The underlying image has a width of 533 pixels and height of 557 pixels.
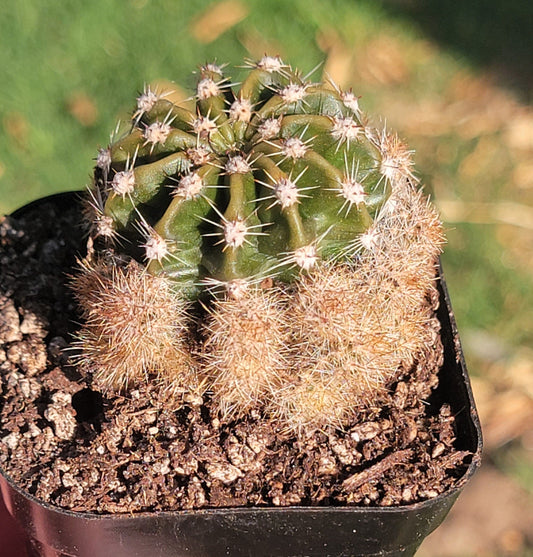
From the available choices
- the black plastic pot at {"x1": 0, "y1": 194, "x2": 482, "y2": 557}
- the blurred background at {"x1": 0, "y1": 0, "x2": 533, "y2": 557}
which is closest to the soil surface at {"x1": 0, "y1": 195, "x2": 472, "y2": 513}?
the black plastic pot at {"x1": 0, "y1": 194, "x2": 482, "y2": 557}

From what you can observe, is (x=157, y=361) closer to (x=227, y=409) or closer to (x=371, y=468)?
(x=227, y=409)

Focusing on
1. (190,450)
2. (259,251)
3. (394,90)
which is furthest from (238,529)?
(394,90)

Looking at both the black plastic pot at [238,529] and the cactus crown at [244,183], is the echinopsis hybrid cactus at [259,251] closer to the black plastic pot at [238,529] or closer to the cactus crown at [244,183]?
the cactus crown at [244,183]

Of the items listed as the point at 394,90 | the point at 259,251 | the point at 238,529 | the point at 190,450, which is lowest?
the point at 238,529

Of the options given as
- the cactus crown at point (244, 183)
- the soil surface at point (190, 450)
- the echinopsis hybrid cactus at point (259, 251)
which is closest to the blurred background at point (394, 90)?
the soil surface at point (190, 450)

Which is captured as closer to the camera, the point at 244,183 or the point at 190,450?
the point at 244,183

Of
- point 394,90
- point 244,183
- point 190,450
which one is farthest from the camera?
point 394,90

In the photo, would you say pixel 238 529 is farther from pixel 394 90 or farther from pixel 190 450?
pixel 394 90

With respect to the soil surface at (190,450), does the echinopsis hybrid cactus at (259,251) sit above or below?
above
